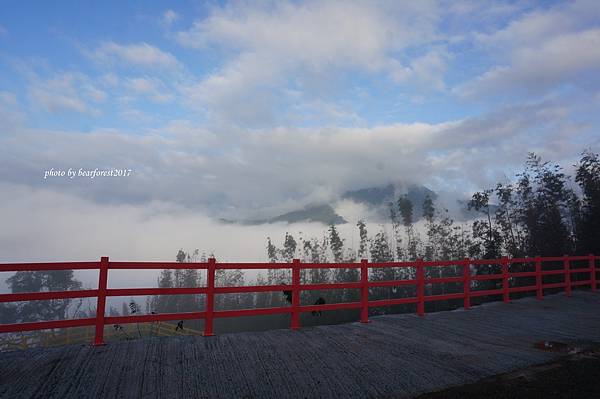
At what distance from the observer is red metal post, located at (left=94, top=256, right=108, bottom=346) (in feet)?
24.1

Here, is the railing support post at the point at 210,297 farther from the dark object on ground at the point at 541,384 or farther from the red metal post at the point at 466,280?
the red metal post at the point at 466,280

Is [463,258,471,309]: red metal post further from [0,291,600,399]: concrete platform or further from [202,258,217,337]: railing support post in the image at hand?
[202,258,217,337]: railing support post

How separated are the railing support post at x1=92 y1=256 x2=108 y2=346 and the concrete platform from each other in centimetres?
35

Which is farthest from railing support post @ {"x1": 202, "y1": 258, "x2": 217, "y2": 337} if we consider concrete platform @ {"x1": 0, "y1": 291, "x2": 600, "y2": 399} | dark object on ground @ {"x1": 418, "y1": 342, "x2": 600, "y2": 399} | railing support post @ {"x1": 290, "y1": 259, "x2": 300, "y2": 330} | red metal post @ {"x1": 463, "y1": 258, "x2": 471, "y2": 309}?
red metal post @ {"x1": 463, "y1": 258, "x2": 471, "y2": 309}

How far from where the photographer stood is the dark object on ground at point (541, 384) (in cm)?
598

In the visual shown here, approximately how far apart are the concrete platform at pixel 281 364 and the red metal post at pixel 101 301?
35 centimetres

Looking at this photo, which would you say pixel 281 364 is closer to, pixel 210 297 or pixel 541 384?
pixel 210 297

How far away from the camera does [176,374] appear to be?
6223 mm

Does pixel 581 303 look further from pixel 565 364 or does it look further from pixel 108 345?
pixel 108 345

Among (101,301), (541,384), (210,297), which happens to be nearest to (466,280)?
(541,384)

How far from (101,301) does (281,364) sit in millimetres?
3575

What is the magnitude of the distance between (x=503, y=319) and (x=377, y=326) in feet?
14.9

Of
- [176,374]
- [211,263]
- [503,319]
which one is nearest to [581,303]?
[503,319]

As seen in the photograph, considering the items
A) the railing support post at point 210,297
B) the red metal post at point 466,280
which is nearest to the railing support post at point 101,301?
the railing support post at point 210,297
